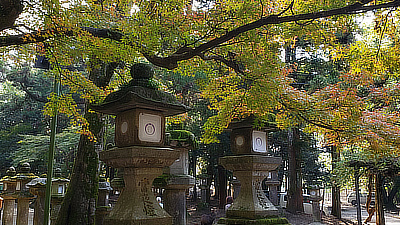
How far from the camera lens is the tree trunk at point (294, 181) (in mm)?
17234

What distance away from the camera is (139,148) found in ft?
14.2

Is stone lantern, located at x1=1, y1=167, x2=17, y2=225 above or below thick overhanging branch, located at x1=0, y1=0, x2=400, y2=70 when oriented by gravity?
below

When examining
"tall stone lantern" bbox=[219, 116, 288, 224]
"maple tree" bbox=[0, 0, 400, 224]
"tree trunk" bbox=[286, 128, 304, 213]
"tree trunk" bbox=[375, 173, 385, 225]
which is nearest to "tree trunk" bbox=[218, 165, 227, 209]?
"tree trunk" bbox=[286, 128, 304, 213]

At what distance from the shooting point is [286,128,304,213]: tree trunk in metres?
17.2

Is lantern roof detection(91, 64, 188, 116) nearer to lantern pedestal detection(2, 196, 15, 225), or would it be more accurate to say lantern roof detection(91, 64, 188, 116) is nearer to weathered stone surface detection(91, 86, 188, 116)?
weathered stone surface detection(91, 86, 188, 116)

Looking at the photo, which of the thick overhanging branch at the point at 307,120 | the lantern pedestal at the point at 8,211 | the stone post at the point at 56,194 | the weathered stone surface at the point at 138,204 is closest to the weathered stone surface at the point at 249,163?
the thick overhanging branch at the point at 307,120

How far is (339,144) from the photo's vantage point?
759 cm

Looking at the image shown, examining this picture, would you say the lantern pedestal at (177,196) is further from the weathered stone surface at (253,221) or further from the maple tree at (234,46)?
the weathered stone surface at (253,221)

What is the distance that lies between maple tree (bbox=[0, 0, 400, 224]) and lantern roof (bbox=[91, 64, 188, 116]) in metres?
0.62

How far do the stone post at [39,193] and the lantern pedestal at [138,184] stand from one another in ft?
16.5

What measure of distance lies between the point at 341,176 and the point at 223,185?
961 cm

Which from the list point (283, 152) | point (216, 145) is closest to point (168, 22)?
point (216, 145)

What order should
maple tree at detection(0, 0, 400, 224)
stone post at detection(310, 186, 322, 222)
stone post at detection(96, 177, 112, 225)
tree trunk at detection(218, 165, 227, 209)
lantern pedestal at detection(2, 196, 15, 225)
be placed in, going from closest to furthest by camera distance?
maple tree at detection(0, 0, 400, 224) < stone post at detection(96, 177, 112, 225) < lantern pedestal at detection(2, 196, 15, 225) < stone post at detection(310, 186, 322, 222) < tree trunk at detection(218, 165, 227, 209)

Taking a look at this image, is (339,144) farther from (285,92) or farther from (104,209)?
(104,209)
